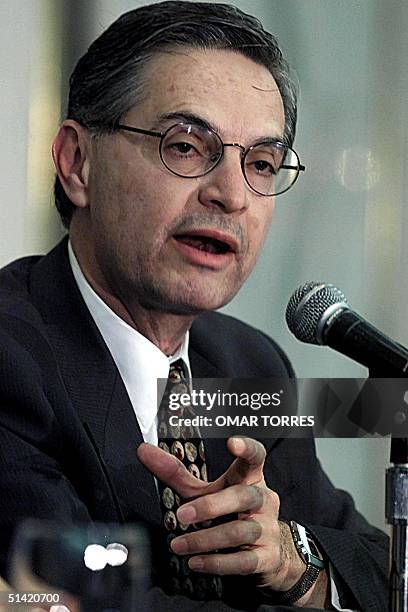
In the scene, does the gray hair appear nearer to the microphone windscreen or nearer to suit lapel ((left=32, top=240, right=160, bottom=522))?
suit lapel ((left=32, top=240, right=160, bottom=522))

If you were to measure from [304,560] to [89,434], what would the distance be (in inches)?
12.4

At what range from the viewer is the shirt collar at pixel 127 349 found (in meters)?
1.31

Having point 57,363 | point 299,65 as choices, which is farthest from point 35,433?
point 299,65

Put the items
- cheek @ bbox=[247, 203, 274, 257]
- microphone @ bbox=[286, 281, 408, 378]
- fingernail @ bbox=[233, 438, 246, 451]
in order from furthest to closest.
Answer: cheek @ bbox=[247, 203, 274, 257]
fingernail @ bbox=[233, 438, 246, 451]
microphone @ bbox=[286, 281, 408, 378]

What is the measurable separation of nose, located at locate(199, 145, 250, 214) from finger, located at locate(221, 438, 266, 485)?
28cm

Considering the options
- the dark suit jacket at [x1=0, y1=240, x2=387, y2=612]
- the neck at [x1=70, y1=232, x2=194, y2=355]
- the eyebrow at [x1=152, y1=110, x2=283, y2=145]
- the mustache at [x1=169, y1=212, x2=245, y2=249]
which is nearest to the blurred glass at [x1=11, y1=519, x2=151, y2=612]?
the dark suit jacket at [x1=0, y1=240, x2=387, y2=612]

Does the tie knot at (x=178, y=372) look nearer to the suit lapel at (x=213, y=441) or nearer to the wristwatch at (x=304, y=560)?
the suit lapel at (x=213, y=441)

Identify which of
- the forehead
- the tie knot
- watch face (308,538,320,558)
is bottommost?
watch face (308,538,320,558)

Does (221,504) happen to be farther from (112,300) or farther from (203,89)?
(203,89)

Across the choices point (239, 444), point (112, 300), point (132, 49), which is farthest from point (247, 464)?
point (132, 49)

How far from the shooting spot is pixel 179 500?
128 cm

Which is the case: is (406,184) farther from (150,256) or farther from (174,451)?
(174,451)

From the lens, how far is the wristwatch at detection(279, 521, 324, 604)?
1.32 m

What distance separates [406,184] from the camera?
1.41m
